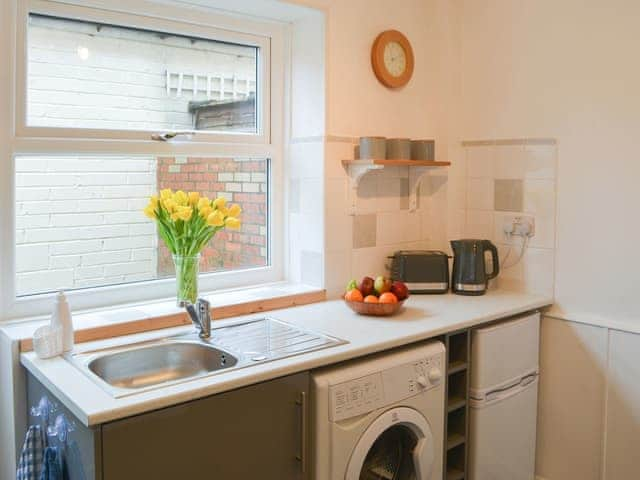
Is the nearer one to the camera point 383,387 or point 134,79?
point 383,387

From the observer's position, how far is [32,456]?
5.61 ft

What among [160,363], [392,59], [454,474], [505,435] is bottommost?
[454,474]

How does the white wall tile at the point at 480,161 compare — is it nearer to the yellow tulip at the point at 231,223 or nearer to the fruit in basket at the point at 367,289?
the fruit in basket at the point at 367,289

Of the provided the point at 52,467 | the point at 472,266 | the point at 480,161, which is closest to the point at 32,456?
the point at 52,467

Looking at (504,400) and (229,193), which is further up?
(229,193)

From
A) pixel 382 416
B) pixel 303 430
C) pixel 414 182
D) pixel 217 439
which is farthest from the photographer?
pixel 414 182

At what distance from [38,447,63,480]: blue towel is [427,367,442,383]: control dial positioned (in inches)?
45.3

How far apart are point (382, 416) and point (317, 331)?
35cm

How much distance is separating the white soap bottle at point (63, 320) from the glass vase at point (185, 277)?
0.45 metres

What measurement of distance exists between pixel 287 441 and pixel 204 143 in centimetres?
123

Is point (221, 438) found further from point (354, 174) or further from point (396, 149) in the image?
point (396, 149)

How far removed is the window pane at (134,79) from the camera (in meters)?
2.13

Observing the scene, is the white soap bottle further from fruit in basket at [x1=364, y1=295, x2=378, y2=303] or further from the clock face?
the clock face

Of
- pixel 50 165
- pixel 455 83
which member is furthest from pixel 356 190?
pixel 50 165
